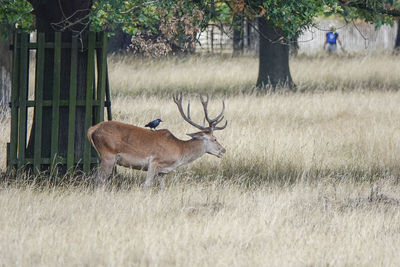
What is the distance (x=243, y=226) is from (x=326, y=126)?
7705mm

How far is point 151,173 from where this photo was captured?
989cm

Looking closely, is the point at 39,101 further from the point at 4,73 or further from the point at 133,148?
the point at 4,73

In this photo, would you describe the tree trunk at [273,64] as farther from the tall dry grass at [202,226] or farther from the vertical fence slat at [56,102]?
the vertical fence slat at [56,102]

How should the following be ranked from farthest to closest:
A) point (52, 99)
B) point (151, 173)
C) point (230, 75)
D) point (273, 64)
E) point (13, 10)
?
point (230, 75)
point (273, 64)
point (13, 10)
point (52, 99)
point (151, 173)

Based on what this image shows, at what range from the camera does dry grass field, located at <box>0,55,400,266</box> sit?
713 centimetres

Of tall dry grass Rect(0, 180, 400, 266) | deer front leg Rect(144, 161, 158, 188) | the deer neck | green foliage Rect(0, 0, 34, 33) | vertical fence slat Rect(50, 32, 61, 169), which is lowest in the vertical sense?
tall dry grass Rect(0, 180, 400, 266)

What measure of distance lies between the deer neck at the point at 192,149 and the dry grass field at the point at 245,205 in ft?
0.96

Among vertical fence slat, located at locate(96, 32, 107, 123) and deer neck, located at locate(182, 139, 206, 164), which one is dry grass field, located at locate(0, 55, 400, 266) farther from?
vertical fence slat, located at locate(96, 32, 107, 123)

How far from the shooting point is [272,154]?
12195mm

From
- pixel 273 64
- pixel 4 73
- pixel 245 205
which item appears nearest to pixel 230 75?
pixel 273 64

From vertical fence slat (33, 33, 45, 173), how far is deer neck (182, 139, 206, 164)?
5.26 feet

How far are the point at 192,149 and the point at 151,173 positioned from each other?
63 centimetres

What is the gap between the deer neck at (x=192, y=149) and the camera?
33.6ft

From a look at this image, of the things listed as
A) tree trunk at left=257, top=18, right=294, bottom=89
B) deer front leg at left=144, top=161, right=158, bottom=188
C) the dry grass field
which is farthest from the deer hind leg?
tree trunk at left=257, top=18, right=294, bottom=89
